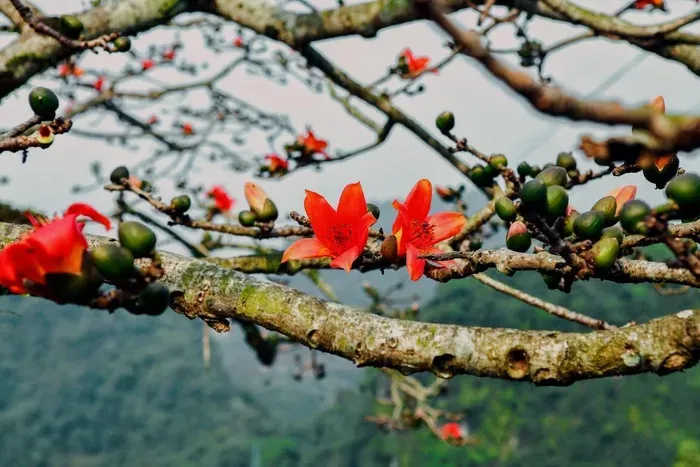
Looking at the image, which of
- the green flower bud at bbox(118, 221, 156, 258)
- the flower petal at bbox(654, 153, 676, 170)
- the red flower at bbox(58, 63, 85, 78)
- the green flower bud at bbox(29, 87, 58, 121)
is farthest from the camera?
the red flower at bbox(58, 63, 85, 78)

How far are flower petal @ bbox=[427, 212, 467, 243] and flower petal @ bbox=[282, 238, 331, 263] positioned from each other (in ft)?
0.88

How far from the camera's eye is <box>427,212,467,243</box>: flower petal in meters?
1.36

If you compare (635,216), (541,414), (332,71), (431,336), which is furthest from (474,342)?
(541,414)

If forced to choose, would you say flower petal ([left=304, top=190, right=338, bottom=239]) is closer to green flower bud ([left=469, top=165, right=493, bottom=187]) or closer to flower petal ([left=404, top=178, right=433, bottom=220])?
flower petal ([left=404, top=178, right=433, bottom=220])

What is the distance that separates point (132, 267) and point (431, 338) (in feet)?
1.62

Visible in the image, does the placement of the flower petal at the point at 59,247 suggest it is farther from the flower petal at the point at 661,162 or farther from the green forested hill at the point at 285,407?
the green forested hill at the point at 285,407

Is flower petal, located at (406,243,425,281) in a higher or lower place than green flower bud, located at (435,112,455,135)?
higher

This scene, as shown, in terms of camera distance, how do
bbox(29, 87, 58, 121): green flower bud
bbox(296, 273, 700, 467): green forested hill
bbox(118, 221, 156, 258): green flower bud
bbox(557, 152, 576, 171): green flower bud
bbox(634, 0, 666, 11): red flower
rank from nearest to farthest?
bbox(118, 221, 156, 258): green flower bud, bbox(29, 87, 58, 121): green flower bud, bbox(557, 152, 576, 171): green flower bud, bbox(634, 0, 666, 11): red flower, bbox(296, 273, 700, 467): green forested hill

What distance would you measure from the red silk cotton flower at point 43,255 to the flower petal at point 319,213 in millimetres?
500

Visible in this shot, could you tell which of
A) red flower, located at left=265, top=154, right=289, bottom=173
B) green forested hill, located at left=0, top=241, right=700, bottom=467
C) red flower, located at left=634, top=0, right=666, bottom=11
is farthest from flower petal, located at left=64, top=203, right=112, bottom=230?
green forested hill, located at left=0, top=241, right=700, bottom=467

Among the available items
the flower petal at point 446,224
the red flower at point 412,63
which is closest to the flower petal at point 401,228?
the flower petal at point 446,224

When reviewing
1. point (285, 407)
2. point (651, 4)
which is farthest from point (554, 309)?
point (285, 407)

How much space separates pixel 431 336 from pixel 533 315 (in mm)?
29948

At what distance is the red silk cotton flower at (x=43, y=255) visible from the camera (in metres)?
0.83
